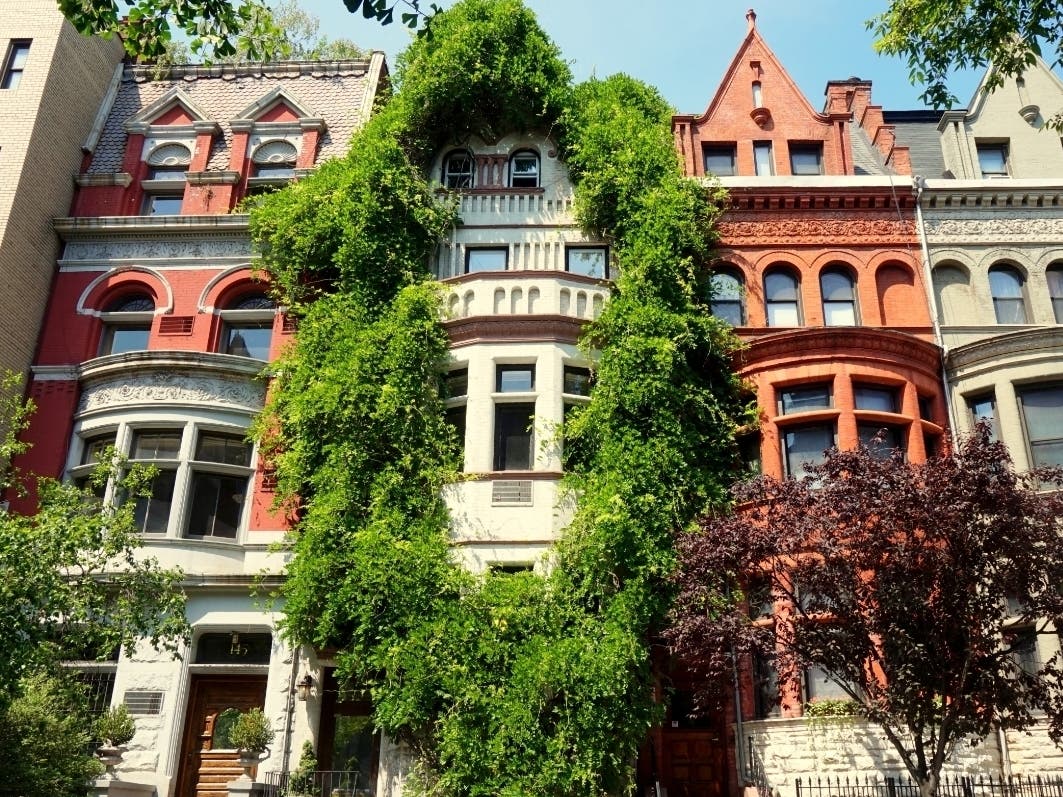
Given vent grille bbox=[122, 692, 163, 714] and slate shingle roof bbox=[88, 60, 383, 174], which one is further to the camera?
slate shingle roof bbox=[88, 60, 383, 174]

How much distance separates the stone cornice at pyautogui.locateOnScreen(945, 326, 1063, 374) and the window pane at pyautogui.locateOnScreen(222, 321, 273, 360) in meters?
14.6

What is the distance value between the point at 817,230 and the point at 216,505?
552 inches

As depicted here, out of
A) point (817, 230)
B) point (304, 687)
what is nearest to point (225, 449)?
point (304, 687)

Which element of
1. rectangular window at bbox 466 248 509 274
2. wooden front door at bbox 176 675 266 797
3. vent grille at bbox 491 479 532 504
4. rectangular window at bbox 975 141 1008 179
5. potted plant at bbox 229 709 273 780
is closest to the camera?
potted plant at bbox 229 709 273 780

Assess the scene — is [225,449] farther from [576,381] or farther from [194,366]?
[576,381]

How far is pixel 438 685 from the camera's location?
17047mm

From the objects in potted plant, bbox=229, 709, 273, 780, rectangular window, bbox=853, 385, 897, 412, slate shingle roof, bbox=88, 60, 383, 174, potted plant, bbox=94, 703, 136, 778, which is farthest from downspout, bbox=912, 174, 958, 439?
potted plant, bbox=94, 703, 136, 778

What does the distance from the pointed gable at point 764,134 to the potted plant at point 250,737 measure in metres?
15.0

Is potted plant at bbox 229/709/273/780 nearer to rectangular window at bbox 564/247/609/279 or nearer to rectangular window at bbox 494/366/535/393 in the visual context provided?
rectangular window at bbox 494/366/535/393

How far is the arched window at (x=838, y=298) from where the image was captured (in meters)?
22.1

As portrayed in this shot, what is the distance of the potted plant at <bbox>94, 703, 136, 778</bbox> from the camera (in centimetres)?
1678

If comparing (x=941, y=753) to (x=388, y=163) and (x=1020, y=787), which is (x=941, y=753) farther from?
(x=388, y=163)

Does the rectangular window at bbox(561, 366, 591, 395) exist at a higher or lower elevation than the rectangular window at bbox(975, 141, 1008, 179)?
lower

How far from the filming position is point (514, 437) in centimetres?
2009
